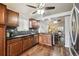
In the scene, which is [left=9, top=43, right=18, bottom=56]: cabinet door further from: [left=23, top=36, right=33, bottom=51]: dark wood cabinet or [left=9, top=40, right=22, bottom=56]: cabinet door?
[left=23, top=36, right=33, bottom=51]: dark wood cabinet

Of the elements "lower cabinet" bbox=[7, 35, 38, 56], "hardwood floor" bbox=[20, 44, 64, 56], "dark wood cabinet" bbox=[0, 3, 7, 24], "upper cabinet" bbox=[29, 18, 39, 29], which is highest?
"dark wood cabinet" bbox=[0, 3, 7, 24]

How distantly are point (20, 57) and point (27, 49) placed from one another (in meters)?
0.18

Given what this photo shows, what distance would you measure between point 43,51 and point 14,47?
481 mm

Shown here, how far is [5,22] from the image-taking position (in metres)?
1.82

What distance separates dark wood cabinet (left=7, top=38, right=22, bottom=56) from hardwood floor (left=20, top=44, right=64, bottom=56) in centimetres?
12

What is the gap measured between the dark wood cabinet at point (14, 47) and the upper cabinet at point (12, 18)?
25 cm

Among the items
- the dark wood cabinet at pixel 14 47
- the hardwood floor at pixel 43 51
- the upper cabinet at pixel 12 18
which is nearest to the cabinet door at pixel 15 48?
the dark wood cabinet at pixel 14 47

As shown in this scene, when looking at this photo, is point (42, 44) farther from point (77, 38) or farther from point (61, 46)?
point (77, 38)

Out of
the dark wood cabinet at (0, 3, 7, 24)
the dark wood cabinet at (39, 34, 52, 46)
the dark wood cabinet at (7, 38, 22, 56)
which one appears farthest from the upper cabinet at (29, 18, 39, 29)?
the dark wood cabinet at (0, 3, 7, 24)

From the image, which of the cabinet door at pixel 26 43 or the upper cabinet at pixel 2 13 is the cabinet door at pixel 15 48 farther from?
the upper cabinet at pixel 2 13

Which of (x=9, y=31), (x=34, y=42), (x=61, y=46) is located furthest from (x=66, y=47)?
(x=9, y=31)

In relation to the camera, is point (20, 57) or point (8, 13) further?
point (20, 57)

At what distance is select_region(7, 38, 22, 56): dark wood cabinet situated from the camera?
1835 mm

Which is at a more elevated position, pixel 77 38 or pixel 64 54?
pixel 77 38
